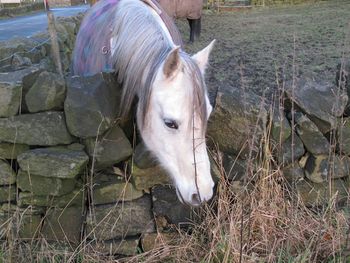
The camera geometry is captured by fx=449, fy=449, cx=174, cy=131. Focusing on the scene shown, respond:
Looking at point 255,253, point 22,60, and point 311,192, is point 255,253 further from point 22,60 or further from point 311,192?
point 22,60

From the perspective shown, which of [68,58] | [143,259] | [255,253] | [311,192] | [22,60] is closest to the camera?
[255,253]

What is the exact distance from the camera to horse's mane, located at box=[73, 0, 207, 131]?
2373 millimetres

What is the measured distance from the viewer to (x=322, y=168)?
276cm

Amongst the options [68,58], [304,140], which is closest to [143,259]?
[304,140]

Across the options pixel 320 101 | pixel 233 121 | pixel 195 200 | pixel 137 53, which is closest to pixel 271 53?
pixel 320 101

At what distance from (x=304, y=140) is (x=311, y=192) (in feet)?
1.11

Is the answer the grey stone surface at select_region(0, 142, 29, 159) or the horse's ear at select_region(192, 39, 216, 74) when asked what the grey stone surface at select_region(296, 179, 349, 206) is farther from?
the grey stone surface at select_region(0, 142, 29, 159)

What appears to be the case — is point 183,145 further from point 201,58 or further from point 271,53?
point 271,53

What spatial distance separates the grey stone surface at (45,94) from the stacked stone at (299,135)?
0.89 m

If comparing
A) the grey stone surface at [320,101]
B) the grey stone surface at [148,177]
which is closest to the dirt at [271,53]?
the grey stone surface at [320,101]

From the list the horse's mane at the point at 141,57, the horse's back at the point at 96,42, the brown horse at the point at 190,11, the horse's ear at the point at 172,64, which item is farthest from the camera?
the brown horse at the point at 190,11

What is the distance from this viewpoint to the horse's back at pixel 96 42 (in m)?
3.06

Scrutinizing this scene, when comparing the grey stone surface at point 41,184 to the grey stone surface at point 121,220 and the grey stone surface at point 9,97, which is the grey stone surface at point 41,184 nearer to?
the grey stone surface at point 121,220

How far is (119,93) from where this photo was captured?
8.77 ft
